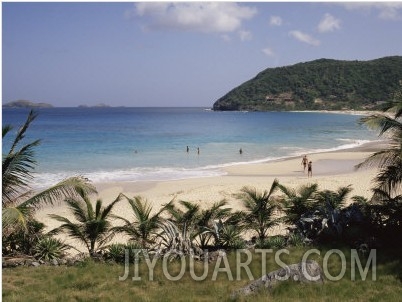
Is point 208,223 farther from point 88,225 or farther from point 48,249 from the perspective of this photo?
point 48,249

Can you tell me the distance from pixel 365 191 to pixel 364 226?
11.0 m

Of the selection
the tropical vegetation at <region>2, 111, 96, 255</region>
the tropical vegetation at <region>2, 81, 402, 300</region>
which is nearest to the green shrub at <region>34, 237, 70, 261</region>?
the tropical vegetation at <region>2, 81, 402, 300</region>

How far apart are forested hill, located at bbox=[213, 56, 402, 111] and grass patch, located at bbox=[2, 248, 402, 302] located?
131299mm

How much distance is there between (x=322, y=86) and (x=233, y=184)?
143003mm

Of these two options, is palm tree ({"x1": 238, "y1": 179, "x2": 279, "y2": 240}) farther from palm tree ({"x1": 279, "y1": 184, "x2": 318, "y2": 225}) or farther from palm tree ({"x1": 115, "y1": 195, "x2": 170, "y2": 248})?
palm tree ({"x1": 115, "y1": 195, "x2": 170, "y2": 248})

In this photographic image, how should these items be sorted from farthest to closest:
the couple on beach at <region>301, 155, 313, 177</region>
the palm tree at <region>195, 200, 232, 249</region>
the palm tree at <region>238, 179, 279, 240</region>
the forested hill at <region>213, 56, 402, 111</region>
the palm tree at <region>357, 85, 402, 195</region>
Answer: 1. the forested hill at <region>213, 56, 402, 111</region>
2. the couple on beach at <region>301, 155, 313, 177</region>
3. the palm tree at <region>238, 179, 279, 240</region>
4. the palm tree at <region>195, 200, 232, 249</region>
5. the palm tree at <region>357, 85, 402, 195</region>

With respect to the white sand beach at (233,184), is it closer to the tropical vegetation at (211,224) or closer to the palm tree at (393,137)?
the tropical vegetation at (211,224)

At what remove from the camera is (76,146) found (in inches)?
1982

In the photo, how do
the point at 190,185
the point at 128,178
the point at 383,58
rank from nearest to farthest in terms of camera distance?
the point at 190,185, the point at 128,178, the point at 383,58

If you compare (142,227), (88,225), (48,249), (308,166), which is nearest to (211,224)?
(142,227)

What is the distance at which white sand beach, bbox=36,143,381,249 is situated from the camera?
64.7ft

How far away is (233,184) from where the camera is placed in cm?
2462

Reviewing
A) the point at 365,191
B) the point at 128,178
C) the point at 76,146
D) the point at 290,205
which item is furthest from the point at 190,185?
the point at 76,146

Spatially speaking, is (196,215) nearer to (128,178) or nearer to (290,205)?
(290,205)
